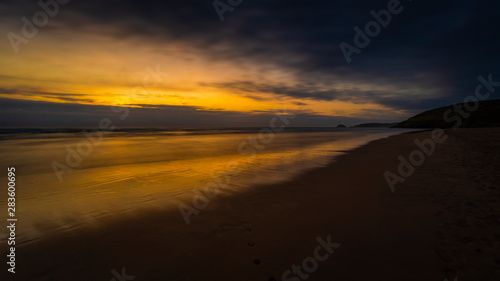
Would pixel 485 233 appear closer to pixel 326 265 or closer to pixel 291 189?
pixel 326 265

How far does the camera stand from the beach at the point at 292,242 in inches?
124

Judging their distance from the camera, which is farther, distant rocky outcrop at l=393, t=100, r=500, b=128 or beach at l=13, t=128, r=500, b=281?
distant rocky outcrop at l=393, t=100, r=500, b=128

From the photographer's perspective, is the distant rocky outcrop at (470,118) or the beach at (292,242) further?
the distant rocky outcrop at (470,118)

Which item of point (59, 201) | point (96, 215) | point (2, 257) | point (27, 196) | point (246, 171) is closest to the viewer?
point (2, 257)

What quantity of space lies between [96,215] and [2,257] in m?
1.66

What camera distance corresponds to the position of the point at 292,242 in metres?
3.95

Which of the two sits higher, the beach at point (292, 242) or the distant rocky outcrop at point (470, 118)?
the distant rocky outcrop at point (470, 118)

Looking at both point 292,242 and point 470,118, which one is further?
point 470,118

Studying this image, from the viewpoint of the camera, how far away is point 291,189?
725 cm

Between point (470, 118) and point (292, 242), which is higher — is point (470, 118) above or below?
above

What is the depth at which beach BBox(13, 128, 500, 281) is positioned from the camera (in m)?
3.16

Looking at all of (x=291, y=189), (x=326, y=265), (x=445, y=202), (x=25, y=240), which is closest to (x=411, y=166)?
(x=445, y=202)

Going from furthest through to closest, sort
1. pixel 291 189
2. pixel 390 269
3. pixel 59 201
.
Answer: pixel 291 189, pixel 59 201, pixel 390 269

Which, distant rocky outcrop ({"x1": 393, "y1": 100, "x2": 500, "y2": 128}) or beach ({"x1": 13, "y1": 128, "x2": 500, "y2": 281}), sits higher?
distant rocky outcrop ({"x1": 393, "y1": 100, "x2": 500, "y2": 128})
